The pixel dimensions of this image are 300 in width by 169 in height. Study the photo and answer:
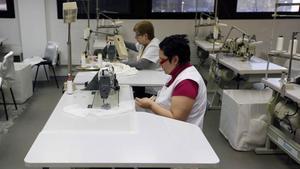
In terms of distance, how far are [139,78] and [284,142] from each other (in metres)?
1.36

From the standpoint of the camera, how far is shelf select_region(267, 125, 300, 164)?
266 centimetres

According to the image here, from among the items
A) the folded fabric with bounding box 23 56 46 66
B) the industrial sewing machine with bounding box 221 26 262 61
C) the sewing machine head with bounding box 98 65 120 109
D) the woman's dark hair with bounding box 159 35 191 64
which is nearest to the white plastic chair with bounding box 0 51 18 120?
the folded fabric with bounding box 23 56 46 66

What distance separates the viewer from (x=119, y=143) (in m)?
1.58

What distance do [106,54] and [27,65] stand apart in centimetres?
144

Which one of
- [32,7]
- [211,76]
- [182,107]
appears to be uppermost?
[32,7]

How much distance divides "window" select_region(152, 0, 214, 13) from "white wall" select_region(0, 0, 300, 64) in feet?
0.68

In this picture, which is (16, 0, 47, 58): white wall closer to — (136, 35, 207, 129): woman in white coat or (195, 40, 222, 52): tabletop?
(195, 40, 222, 52): tabletop

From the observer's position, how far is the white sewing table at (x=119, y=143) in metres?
1.42

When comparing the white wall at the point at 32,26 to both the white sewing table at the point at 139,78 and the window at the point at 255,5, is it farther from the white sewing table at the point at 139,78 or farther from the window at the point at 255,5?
the window at the point at 255,5

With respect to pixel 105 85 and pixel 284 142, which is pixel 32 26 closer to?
pixel 105 85

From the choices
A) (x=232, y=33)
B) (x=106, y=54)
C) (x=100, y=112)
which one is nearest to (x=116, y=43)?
(x=106, y=54)

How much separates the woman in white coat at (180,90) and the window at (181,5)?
367 centimetres

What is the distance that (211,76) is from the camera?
14.8ft

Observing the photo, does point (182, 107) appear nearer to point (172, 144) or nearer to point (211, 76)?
point (172, 144)
